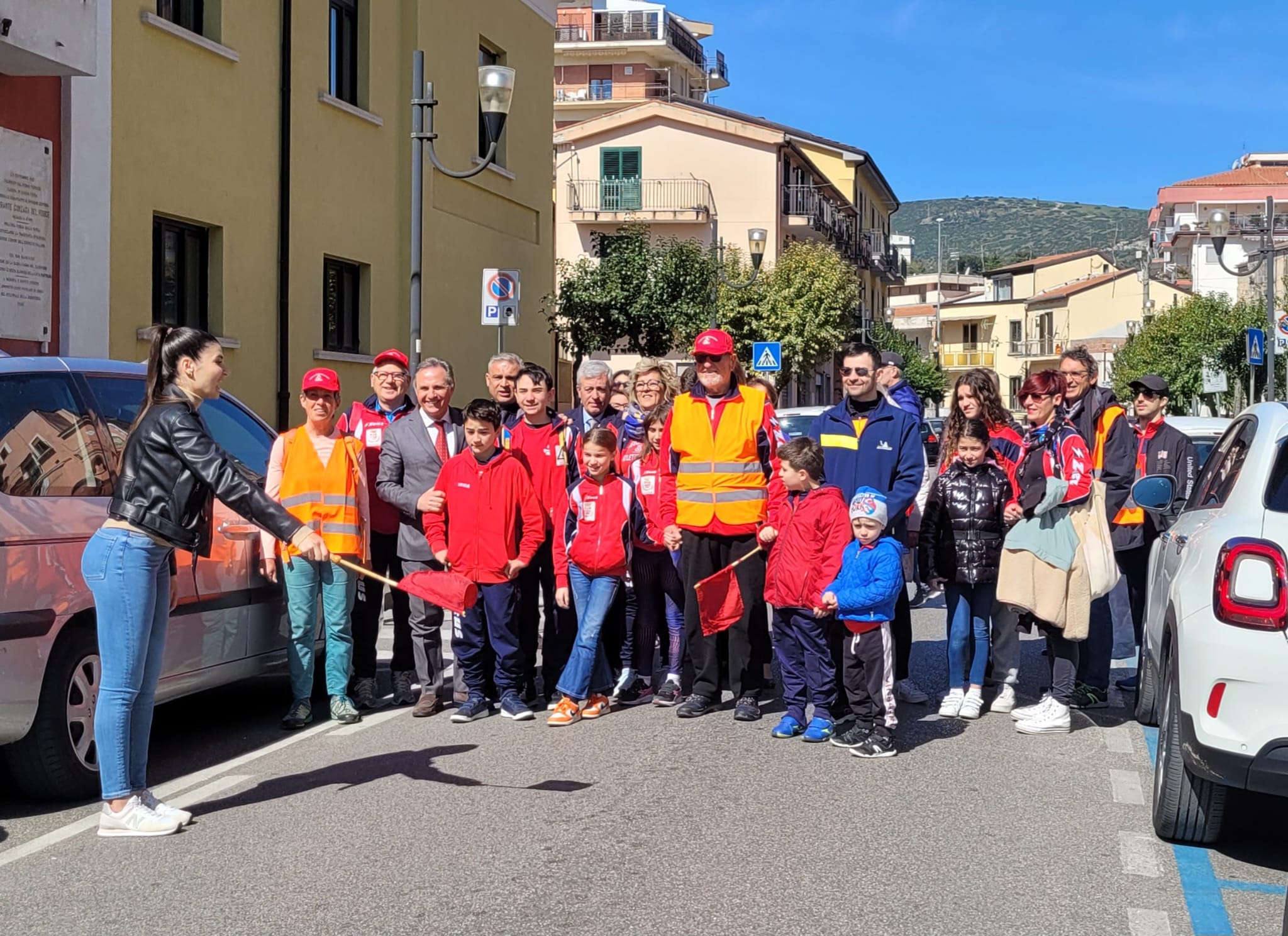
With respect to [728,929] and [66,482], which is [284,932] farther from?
[66,482]

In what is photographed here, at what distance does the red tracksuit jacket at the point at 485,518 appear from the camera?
26.5 feet

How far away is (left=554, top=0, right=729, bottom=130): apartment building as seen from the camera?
7269 cm

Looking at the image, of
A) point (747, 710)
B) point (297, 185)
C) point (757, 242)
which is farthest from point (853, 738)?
point (757, 242)

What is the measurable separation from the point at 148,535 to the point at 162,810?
3.62 ft

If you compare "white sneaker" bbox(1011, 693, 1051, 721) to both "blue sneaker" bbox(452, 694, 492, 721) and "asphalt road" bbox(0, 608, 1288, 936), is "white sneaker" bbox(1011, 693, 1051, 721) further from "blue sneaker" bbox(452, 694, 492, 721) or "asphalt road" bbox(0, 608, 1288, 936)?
"blue sneaker" bbox(452, 694, 492, 721)

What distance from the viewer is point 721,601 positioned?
8070 millimetres

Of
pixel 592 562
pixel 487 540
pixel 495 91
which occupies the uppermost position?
pixel 495 91

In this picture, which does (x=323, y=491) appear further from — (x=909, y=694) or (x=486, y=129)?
(x=486, y=129)

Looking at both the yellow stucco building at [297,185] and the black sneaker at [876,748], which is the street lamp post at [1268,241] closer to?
the yellow stucco building at [297,185]

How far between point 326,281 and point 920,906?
48.1ft

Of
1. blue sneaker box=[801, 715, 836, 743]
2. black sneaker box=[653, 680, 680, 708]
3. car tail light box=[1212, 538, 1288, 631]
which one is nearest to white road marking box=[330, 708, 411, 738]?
black sneaker box=[653, 680, 680, 708]

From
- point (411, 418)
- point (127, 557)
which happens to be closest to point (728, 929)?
point (127, 557)

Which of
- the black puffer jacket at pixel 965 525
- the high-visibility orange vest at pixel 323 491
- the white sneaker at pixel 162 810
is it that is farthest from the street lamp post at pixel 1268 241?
the white sneaker at pixel 162 810

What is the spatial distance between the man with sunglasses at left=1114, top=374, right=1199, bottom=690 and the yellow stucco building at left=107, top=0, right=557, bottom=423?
9.10m
